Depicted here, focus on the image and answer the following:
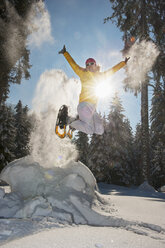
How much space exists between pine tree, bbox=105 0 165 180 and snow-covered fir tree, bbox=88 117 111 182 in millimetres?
10260

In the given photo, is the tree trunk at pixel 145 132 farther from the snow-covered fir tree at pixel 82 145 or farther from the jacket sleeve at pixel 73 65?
the snow-covered fir tree at pixel 82 145

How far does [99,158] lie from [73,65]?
15.9m

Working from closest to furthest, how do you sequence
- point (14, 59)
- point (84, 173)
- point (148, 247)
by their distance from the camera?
point (148, 247), point (84, 173), point (14, 59)

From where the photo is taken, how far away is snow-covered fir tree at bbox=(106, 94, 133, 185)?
19.9m

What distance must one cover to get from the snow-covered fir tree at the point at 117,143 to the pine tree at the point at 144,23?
1029 cm

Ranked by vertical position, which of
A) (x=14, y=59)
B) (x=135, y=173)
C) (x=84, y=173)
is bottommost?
(x=135, y=173)

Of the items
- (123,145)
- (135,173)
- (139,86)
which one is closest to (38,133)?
(139,86)

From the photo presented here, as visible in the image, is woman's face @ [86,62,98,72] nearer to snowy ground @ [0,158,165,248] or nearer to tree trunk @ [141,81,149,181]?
snowy ground @ [0,158,165,248]

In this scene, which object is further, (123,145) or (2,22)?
(123,145)

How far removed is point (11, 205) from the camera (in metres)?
2.39

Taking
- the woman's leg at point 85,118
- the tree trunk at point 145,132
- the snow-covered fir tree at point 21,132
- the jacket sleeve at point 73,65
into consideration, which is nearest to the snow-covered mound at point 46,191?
the woman's leg at point 85,118

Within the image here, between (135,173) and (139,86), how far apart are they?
60.2 feet

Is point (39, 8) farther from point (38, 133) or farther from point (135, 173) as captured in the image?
point (135, 173)

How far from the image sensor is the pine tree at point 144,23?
926 cm
